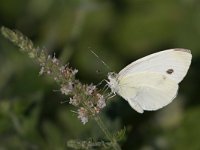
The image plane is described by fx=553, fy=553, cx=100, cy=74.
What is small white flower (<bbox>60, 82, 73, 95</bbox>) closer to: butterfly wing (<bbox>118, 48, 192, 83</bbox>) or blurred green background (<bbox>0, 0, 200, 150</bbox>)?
butterfly wing (<bbox>118, 48, 192, 83</bbox>)

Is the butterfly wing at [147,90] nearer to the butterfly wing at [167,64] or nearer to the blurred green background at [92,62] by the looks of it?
the butterfly wing at [167,64]

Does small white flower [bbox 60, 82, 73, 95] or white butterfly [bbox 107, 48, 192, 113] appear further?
white butterfly [bbox 107, 48, 192, 113]

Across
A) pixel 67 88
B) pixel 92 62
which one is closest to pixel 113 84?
pixel 67 88

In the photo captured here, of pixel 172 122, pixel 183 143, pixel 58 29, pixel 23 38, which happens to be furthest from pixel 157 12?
pixel 23 38

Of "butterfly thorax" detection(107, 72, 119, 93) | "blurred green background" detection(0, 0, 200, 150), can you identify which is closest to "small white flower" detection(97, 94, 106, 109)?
"butterfly thorax" detection(107, 72, 119, 93)

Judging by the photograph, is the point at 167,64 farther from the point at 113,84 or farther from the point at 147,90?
the point at 113,84

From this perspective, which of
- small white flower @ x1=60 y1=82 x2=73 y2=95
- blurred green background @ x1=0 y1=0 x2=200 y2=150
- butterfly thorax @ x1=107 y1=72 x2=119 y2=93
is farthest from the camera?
blurred green background @ x1=0 y1=0 x2=200 y2=150
